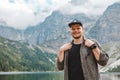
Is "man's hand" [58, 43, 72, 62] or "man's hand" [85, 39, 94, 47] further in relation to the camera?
"man's hand" [58, 43, 72, 62]

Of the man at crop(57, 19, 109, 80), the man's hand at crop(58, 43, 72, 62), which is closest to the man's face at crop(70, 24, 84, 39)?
the man at crop(57, 19, 109, 80)

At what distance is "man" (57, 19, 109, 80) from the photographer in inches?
303

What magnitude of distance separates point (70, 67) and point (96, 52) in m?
0.81

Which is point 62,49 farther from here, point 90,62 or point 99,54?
point 99,54

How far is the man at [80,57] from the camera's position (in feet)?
25.2

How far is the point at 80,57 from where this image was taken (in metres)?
7.85

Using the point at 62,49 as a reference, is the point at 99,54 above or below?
below

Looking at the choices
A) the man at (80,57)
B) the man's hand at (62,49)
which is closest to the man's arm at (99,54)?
the man at (80,57)

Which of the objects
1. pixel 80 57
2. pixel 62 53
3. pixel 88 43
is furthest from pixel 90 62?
pixel 62 53

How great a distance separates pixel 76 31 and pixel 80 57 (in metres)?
0.67

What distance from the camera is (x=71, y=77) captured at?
7.93 m

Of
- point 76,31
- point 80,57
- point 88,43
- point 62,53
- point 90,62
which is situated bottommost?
point 90,62

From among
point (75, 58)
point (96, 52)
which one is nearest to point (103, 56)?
point (96, 52)

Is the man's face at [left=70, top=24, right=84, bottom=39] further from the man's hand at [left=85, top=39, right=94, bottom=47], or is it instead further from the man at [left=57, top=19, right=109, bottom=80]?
the man's hand at [left=85, top=39, right=94, bottom=47]
